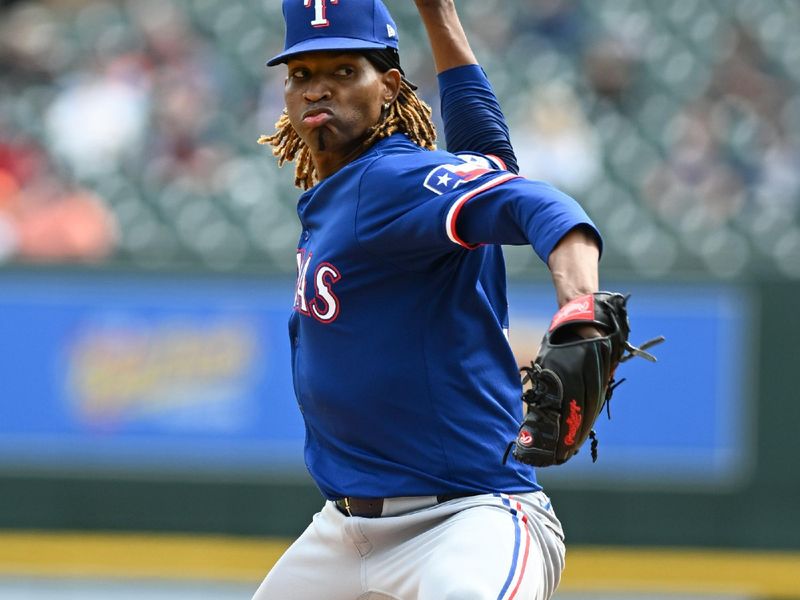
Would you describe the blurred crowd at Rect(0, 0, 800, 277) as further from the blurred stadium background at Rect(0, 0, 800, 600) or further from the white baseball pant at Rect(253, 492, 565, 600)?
the white baseball pant at Rect(253, 492, 565, 600)

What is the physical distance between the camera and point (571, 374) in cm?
258

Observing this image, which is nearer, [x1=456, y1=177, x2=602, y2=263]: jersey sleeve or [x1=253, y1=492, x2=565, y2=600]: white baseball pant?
[x1=456, y1=177, x2=602, y2=263]: jersey sleeve

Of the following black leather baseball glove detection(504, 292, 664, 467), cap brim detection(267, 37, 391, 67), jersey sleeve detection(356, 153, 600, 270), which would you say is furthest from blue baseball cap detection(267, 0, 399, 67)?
black leather baseball glove detection(504, 292, 664, 467)

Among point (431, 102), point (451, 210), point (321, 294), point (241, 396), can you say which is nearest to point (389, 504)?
point (321, 294)

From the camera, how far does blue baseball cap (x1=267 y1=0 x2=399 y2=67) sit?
3.27m

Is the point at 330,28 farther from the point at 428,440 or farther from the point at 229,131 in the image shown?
the point at 229,131

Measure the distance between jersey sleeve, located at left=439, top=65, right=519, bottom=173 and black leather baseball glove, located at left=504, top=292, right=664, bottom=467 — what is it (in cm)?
118

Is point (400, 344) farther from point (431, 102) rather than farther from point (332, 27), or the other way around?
point (431, 102)

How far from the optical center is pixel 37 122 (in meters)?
10.4

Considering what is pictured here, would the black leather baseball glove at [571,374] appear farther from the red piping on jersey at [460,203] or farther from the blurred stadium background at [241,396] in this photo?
the blurred stadium background at [241,396]

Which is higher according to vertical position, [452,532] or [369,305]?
[369,305]

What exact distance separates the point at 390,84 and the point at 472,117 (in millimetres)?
434

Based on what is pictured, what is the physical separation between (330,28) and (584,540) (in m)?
5.87

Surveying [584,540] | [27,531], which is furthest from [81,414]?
[584,540]
